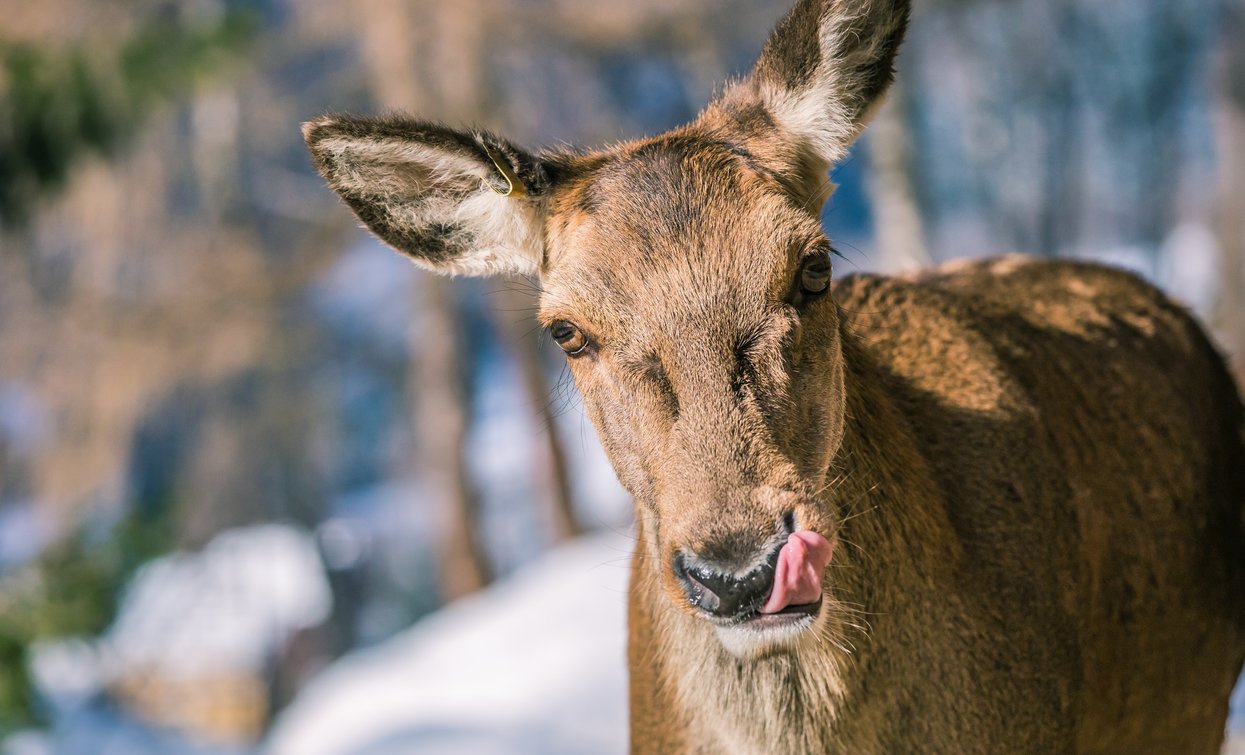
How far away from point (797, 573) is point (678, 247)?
35.1 inches

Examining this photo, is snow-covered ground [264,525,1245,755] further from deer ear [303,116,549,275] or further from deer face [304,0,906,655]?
deer face [304,0,906,655]

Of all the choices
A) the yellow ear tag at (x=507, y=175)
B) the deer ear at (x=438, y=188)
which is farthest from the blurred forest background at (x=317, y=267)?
the yellow ear tag at (x=507, y=175)

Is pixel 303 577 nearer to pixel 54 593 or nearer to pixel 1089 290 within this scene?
pixel 54 593

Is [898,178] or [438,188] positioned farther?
[898,178]

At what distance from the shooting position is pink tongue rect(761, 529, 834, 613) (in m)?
2.30

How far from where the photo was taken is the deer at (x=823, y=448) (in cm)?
260

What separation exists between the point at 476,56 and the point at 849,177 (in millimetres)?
9893

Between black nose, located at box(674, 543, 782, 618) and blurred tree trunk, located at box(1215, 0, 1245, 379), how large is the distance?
11125 mm

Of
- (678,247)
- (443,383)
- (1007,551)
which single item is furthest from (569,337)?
(443,383)

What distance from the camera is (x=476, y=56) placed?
13562 millimetres

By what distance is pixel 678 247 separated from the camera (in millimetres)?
2727

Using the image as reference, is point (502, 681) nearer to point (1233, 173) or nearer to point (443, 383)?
point (443, 383)

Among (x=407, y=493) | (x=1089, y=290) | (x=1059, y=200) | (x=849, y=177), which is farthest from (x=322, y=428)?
(x=1089, y=290)

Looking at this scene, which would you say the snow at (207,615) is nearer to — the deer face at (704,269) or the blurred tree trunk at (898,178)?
the deer face at (704,269)
